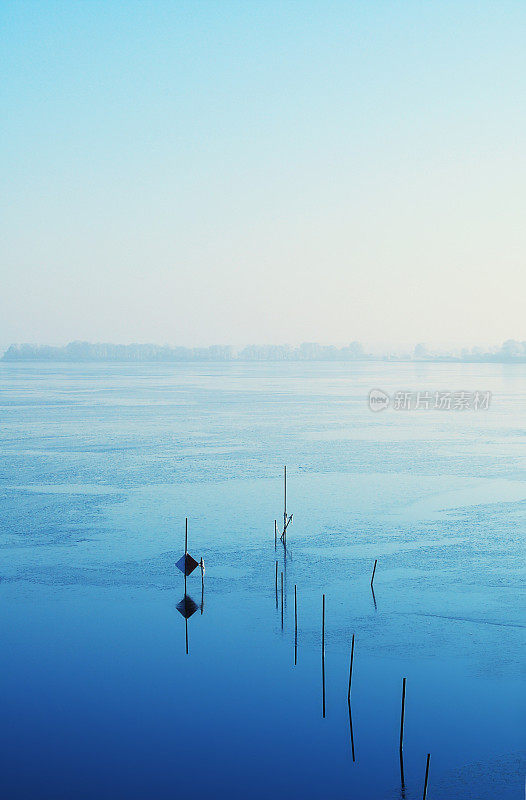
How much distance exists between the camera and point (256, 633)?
8.51 meters

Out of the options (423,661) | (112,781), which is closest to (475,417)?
(423,661)

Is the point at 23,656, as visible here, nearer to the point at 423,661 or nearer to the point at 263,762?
the point at 263,762

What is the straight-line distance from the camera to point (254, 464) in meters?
18.3

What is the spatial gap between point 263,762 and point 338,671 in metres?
1.45

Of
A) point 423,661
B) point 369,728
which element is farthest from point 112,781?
point 423,661

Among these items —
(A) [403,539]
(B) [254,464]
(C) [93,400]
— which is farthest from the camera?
(C) [93,400]

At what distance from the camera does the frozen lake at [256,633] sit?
20.8 ft

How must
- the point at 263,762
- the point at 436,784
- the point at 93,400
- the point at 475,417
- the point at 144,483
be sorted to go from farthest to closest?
the point at 93,400 → the point at 475,417 → the point at 144,483 → the point at 263,762 → the point at 436,784

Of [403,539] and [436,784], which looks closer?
[436,784]

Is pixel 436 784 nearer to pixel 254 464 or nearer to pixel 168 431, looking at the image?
pixel 254 464

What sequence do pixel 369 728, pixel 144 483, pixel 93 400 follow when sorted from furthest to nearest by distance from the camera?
pixel 93 400
pixel 144 483
pixel 369 728

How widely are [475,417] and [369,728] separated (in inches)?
1030

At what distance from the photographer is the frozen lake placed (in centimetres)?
635

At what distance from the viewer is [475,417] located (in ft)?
104
